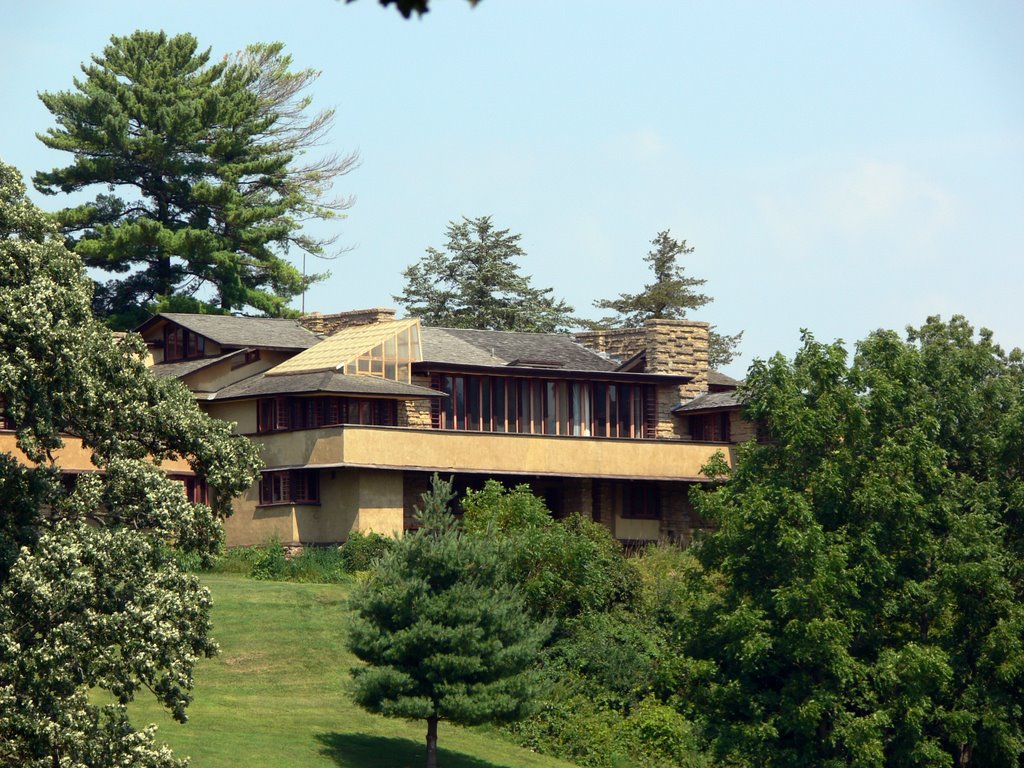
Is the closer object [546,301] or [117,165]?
[117,165]

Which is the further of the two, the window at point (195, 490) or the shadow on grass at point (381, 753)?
the window at point (195, 490)

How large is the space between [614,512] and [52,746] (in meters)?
32.8

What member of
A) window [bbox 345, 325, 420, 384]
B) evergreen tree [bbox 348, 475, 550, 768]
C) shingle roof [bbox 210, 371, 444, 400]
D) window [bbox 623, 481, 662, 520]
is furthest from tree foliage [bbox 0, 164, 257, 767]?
window [bbox 623, 481, 662, 520]

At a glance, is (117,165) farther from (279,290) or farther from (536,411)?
(536,411)

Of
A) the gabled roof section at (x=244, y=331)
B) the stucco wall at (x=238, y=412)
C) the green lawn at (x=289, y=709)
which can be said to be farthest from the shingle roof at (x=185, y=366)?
the green lawn at (x=289, y=709)

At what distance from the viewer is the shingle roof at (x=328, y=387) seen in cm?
5103

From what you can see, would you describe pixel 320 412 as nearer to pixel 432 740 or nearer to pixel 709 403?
pixel 709 403

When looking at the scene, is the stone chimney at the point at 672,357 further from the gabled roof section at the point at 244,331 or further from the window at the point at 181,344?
the window at the point at 181,344

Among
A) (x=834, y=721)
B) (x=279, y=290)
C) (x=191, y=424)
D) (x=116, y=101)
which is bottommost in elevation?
(x=834, y=721)

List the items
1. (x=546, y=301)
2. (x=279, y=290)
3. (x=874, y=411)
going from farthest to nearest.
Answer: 1. (x=546, y=301)
2. (x=279, y=290)
3. (x=874, y=411)

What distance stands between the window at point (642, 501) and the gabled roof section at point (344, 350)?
8.70 meters

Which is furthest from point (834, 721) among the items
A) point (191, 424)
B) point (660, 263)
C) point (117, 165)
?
point (660, 263)

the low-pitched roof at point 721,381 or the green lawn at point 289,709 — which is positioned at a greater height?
the low-pitched roof at point 721,381

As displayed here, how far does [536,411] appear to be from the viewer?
55.9 m
